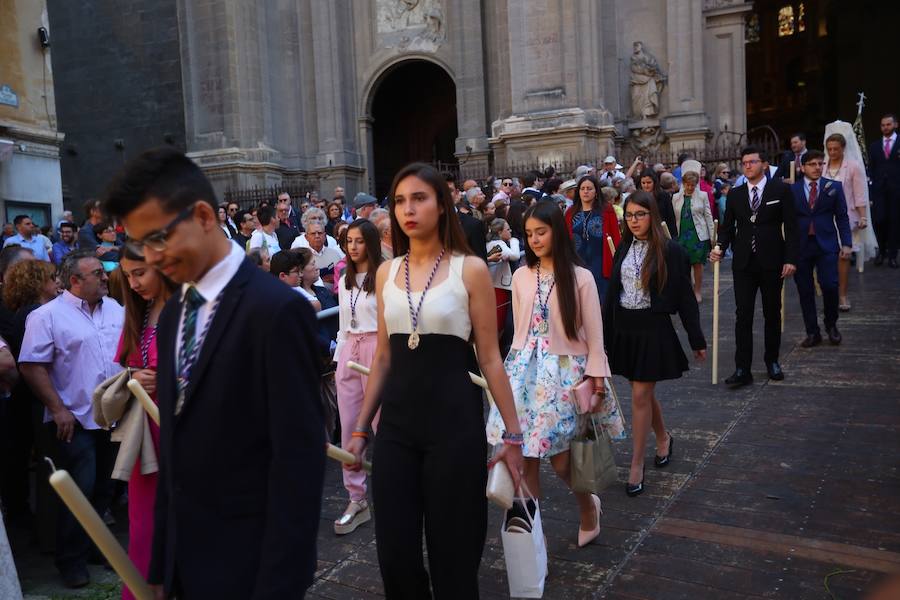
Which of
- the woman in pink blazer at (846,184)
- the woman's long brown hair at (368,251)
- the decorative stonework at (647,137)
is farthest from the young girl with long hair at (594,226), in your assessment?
the decorative stonework at (647,137)

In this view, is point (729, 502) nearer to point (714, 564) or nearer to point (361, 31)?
point (714, 564)

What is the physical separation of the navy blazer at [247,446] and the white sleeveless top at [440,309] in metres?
0.91

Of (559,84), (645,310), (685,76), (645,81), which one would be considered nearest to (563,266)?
(645,310)

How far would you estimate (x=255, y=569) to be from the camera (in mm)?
2168

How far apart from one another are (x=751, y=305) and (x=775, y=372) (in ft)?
2.38

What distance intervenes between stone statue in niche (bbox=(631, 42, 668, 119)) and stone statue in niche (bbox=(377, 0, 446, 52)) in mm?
5990

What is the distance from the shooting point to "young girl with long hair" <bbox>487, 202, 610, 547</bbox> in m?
4.21

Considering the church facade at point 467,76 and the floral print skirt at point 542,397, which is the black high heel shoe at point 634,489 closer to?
the floral print skirt at point 542,397

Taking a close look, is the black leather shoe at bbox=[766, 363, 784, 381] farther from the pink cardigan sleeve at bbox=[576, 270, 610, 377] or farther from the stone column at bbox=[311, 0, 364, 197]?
A: the stone column at bbox=[311, 0, 364, 197]

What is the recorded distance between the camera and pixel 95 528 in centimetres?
205

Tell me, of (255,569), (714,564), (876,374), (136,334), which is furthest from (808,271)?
(255,569)

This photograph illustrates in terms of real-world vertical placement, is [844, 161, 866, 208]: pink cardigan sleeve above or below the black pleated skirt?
above

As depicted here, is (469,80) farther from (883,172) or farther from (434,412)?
(434,412)

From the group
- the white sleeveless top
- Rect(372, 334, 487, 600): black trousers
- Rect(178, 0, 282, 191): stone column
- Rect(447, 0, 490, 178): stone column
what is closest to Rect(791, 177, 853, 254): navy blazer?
the white sleeveless top
